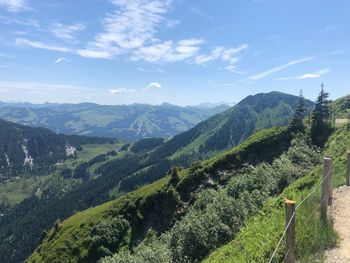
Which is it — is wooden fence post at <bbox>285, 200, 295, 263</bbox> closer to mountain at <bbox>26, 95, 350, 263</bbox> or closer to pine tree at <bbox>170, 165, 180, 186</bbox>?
mountain at <bbox>26, 95, 350, 263</bbox>

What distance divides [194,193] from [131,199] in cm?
3050

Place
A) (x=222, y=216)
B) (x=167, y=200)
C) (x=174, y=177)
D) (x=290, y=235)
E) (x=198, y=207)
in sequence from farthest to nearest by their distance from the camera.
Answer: (x=174, y=177), (x=167, y=200), (x=198, y=207), (x=222, y=216), (x=290, y=235)

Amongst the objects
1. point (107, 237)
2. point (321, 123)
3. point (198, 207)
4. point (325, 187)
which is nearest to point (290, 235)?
point (325, 187)

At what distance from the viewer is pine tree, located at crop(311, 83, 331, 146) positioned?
109 m

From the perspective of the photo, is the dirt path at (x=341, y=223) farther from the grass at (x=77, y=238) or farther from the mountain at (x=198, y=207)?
the grass at (x=77, y=238)

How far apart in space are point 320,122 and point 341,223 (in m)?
97.6

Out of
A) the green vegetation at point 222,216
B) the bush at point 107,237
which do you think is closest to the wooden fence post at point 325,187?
the green vegetation at point 222,216

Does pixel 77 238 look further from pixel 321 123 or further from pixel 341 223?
pixel 341 223

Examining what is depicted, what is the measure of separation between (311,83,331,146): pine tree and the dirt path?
272 ft

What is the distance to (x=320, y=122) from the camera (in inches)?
4464

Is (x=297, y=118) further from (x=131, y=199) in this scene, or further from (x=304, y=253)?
(x=304, y=253)

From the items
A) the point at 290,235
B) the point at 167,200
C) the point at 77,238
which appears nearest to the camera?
the point at 290,235

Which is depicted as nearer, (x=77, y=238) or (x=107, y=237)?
(x=107, y=237)

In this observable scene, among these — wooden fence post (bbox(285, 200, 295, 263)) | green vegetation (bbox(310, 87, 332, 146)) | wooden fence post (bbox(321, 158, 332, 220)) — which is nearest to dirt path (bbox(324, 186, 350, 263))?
wooden fence post (bbox(321, 158, 332, 220))
